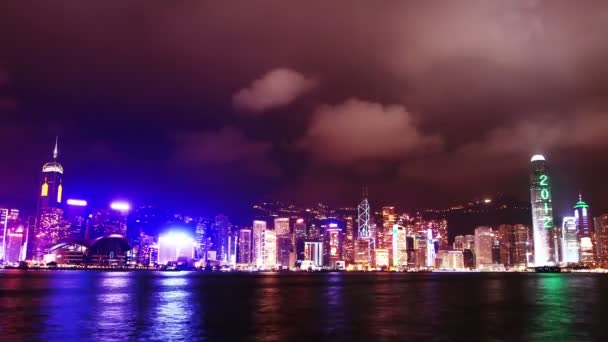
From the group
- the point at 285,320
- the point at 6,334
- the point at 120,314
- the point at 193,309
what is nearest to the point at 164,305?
the point at 193,309

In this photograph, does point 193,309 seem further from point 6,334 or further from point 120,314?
point 6,334

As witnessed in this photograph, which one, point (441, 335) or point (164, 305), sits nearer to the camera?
point (441, 335)

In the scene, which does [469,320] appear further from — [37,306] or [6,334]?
[37,306]

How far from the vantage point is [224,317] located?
143 ft

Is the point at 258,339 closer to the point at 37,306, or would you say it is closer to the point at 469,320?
the point at 469,320

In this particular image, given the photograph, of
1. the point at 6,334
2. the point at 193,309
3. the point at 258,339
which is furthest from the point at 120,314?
the point at 258,339

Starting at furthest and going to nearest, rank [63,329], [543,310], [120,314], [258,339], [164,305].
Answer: [164,305] < [543,310] < [120,314] < [63,329] < [258,339]

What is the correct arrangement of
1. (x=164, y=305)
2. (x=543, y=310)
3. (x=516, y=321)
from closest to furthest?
(x=516, y=321) < (x=543, y=310) < (x=164, y=305)

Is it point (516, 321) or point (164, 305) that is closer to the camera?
point (516, 321)

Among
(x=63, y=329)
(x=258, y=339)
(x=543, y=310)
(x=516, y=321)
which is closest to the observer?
(x=258, y=339)

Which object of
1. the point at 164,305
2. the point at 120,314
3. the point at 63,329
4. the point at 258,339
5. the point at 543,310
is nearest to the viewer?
the point at 258,339

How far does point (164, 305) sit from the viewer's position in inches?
2143

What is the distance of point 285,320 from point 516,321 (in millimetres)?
17235

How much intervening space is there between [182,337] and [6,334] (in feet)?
34.7
